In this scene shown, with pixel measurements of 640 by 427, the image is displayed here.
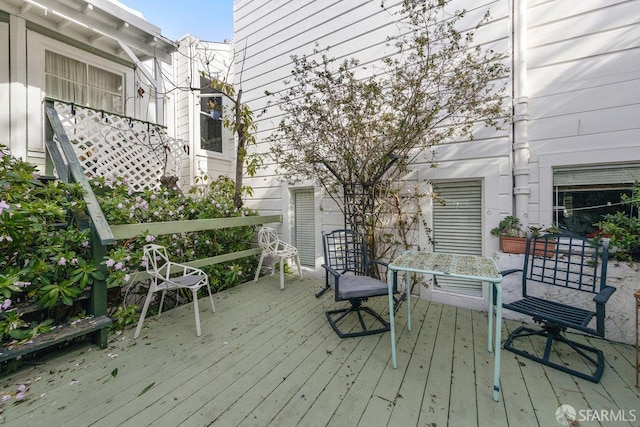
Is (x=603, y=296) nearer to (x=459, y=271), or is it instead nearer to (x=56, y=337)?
(x=459, y=271)

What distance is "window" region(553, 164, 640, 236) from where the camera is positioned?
2.59 m

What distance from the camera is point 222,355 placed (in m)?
2.21

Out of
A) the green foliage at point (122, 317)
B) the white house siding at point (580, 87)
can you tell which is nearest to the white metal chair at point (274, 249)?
the green foliage at point (122, 317)

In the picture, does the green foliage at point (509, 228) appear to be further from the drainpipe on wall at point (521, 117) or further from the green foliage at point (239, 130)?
the green foliage at point (239, 130)

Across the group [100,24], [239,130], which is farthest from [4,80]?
[239,130]

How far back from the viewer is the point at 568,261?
2328 millimetres

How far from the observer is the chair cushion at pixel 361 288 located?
2393 millimetres

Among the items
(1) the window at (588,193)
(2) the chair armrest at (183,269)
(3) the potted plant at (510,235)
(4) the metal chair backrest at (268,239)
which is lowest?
(2) the chair armrest at (183,269)

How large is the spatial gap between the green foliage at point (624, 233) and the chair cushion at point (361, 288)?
2.11m

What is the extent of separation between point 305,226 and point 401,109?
262cm

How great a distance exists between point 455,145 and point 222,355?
3468mm

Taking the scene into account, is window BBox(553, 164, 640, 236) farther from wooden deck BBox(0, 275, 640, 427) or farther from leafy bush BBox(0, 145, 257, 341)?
leafy bush BBox(0, 145, 257, 341)

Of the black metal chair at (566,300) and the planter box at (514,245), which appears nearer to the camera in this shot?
the black metal chair at (566,300)

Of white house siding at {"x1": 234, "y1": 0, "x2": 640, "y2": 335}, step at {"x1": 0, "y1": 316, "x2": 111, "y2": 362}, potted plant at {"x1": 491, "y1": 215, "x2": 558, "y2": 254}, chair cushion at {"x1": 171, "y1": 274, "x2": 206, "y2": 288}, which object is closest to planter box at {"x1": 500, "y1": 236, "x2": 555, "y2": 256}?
potted plant at {"x1": 491, "y1": 215, "x2": 558, "y2": 254}
